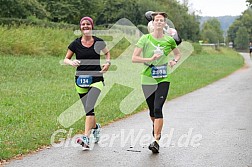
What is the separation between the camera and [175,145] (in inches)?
312

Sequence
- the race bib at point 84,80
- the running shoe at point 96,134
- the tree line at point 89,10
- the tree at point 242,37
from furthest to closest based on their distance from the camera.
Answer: the tree at point 242,37
the tree line at point 89,10
the running shoe at point 96,134
the race bib at point 84,80

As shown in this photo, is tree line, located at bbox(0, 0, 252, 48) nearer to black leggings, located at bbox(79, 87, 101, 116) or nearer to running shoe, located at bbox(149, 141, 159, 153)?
black leggings, located at bbox(79, 87, 101, 116)

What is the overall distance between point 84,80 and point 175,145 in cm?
179

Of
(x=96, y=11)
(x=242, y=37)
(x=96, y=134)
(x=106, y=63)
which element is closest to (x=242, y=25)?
(x=242, y=37)

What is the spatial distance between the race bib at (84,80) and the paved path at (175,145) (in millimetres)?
987

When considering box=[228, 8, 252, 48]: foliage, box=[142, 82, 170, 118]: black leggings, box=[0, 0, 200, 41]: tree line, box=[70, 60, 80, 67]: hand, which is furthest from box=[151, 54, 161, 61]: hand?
box=[228, 8, 252, 48]: foliage

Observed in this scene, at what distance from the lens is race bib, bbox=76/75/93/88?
7.62m

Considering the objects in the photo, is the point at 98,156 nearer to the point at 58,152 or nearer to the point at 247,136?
the point at 58,152

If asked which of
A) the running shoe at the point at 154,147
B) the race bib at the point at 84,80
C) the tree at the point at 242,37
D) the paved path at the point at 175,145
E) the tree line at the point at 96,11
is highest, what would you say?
the tree line at the point at 96,11

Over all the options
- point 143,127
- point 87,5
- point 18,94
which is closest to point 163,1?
point 87,5

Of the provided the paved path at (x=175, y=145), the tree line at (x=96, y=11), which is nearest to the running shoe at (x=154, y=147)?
the paved path at (x=175, y=145)

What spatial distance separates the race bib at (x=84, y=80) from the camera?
25.0 feet

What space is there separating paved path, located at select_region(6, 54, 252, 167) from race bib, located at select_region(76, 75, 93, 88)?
0.99 m

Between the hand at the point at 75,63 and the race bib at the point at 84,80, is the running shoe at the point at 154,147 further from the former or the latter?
the hand at the point at 75,63
